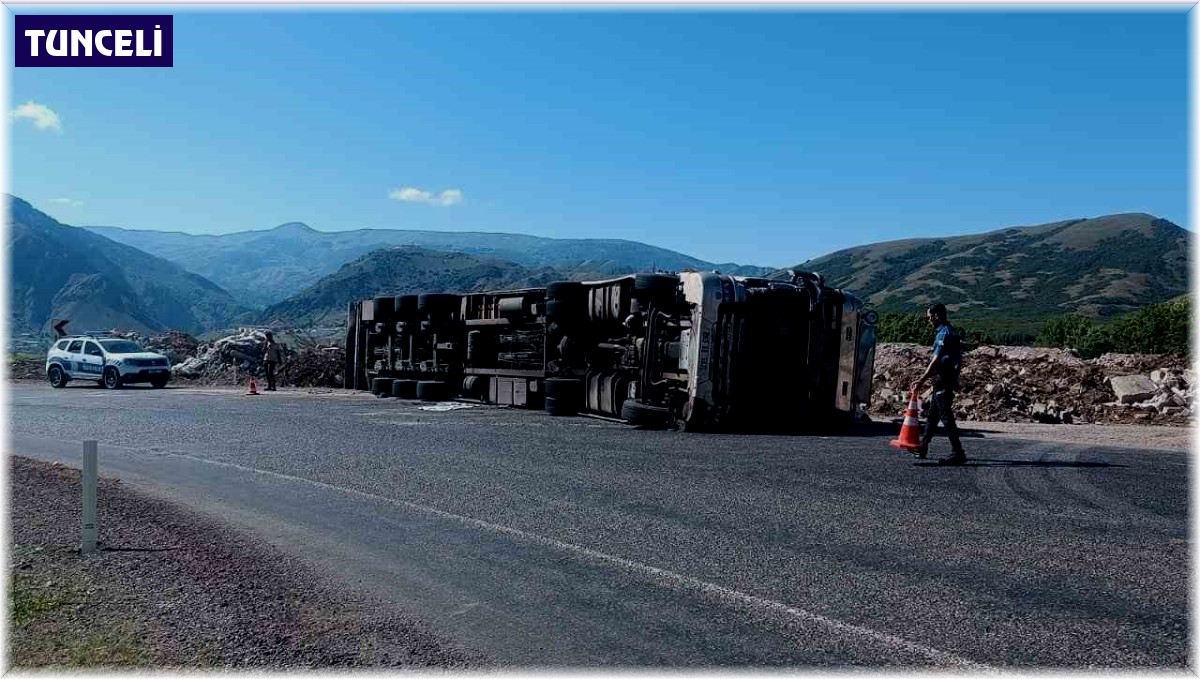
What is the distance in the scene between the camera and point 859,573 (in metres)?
6.12

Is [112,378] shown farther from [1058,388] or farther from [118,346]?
[1058,388]

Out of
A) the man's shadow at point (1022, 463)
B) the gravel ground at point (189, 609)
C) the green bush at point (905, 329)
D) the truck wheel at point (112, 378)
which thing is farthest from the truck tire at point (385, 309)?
the green bush at point (905, 329)

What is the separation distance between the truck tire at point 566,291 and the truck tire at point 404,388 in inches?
238

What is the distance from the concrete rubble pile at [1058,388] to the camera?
1814 centimetres

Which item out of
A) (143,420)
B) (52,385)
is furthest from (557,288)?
(52,385)

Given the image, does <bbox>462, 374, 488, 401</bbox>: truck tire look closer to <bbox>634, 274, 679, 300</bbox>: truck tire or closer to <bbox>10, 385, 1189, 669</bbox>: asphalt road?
<bbox>634, 274, 679, 300</bbox>: truck tire

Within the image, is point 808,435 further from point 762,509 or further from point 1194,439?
point 762,509

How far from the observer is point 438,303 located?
74.7 feet

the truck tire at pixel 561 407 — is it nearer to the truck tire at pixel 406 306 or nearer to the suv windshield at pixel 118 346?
the truck tire at pixel 406 306

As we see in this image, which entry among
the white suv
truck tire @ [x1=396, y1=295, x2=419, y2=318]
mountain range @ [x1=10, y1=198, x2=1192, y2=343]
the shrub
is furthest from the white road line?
mountain range @ [x1=10, y1=198, x2=1192, y2=343]

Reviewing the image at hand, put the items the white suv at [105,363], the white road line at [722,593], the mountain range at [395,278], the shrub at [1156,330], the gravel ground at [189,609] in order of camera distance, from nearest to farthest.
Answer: the white road line at [722,593]
the gravel ground at [189,609]
the shrub at [1156,330]
the white suv at [105,363]
the mountain range at [395,278]

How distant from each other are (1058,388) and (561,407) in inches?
404

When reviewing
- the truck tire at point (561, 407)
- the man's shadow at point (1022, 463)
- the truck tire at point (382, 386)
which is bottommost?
the truck tire at point (382, 386)

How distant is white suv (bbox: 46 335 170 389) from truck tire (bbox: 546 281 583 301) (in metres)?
17.4
